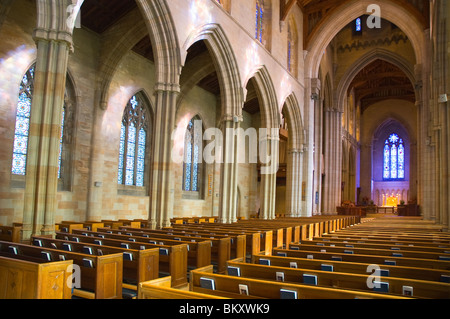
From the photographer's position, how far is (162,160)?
486 inches

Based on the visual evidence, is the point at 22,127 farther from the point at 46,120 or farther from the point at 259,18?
the point at 259,18

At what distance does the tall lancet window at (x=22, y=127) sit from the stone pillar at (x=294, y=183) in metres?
14.4

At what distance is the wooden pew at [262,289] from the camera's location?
11.4 feet

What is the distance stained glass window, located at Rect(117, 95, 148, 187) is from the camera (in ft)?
58.1

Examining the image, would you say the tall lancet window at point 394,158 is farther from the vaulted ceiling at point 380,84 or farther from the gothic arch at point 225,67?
the gothic arch at point 225,67

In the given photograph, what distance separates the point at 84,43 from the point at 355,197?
30.7 m

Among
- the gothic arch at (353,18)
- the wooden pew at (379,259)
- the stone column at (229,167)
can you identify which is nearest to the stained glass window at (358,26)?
the gothic arch at (353,18)

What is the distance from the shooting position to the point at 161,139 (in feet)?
40.7

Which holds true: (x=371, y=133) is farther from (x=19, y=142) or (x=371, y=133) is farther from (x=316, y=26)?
(x=19, y=142)

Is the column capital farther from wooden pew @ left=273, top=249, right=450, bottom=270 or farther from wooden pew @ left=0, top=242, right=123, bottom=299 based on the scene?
wooden pew @ left=0, top=242, right=123, bottom=299

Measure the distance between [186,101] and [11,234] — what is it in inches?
531

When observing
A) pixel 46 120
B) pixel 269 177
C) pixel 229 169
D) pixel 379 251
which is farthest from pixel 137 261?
pixel 269 177

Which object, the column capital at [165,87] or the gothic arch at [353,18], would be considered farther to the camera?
the gothic arch at [353,18]

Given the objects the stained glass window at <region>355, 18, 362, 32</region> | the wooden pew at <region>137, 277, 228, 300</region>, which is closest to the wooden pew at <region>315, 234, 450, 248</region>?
the wooden pew at <region>137, 277, 228, 300</region>
